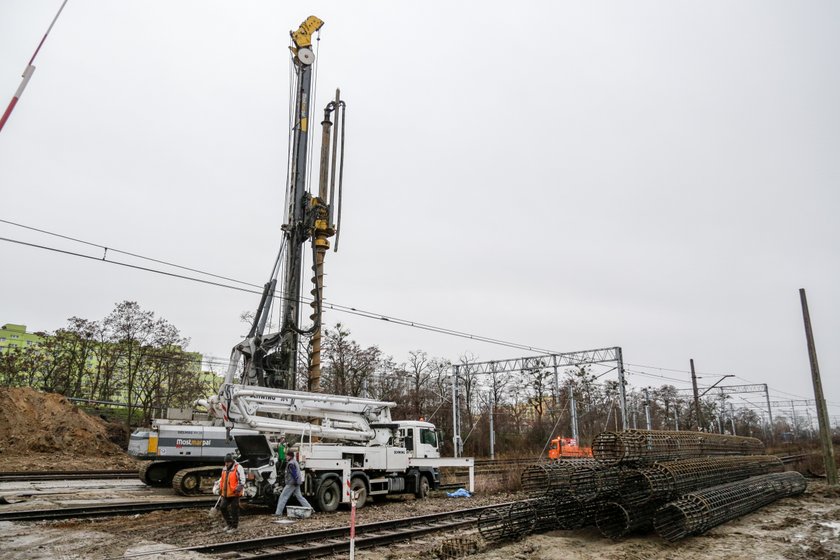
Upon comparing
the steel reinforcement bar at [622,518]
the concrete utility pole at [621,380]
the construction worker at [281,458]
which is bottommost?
the steel reinforcement bar at [622,518]

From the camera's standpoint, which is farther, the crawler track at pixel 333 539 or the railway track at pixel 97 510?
the railway track at pixel 97 510

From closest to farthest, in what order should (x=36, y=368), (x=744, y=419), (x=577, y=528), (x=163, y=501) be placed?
1. (x=577, y=528)
2. (x=163, y=501)
3. (x=36, y=368)
4. (x=744, y=419)

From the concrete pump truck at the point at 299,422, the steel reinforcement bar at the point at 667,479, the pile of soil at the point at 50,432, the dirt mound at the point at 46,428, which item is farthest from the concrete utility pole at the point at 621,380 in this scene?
the dirt mound at the point at 46,428

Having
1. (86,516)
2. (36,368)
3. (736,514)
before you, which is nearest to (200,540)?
(86,516)

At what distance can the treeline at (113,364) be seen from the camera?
41.2m

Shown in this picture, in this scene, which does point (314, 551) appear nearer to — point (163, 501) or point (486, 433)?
point (163, 501)

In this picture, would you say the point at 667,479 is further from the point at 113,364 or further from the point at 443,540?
the point at 113,364

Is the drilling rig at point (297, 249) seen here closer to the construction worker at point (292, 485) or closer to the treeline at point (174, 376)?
the construction worker at point (292, 485)

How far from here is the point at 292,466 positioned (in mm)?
13625

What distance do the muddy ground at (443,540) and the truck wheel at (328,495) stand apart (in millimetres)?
846

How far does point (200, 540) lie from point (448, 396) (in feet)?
138

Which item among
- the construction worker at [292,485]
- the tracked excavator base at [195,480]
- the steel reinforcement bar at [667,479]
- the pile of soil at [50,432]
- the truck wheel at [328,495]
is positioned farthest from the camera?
the pile of soil at [50,432]

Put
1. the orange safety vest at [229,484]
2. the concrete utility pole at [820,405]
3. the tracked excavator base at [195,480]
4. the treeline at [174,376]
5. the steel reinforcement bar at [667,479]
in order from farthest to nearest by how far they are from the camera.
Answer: the treeline at [174,376]
the concrete utility pole at [820,405]
the tracked excavator base at [195,480]
the orange safety vest at [229,484]
the steel reinforcement bar at [667,479]

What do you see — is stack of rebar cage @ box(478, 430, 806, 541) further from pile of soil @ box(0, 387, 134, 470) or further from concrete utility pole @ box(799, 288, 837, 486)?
pile of soil @ box(0, 387, 134, 470)
